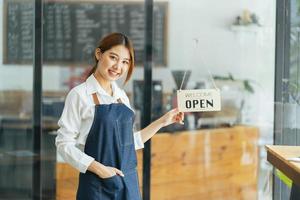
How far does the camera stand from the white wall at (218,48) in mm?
4293

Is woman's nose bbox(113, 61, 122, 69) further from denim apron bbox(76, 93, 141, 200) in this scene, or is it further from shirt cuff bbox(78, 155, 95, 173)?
shirt cuff bbox(78, 155, 95, 173)

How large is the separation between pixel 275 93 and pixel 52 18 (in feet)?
6.23

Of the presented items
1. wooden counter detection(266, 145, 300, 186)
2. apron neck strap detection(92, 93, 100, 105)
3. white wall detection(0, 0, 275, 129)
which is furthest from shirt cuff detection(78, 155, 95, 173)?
white wall detection(0, 0, 275, 129)

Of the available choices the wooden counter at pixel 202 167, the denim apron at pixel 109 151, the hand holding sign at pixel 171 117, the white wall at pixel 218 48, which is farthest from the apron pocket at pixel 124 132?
the white wall at pixel 218 48

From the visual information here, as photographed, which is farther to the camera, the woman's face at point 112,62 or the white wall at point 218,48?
the white wall at point 218,48

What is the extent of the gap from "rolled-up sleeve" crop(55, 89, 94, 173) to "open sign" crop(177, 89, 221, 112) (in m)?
0.52

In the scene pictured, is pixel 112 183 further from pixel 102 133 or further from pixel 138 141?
pixel 138 141

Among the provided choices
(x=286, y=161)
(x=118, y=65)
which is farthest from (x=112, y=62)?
(x=286, y=161)

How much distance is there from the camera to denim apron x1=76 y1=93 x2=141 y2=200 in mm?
2422

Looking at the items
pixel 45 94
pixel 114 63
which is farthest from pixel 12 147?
pixel 114 63

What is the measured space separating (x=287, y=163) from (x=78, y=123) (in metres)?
0.95

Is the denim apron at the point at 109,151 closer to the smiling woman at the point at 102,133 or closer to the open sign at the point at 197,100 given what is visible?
the smiling woman at the point at 102,133

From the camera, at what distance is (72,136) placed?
242 cm

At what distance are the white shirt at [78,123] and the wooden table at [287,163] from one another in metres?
0.78
